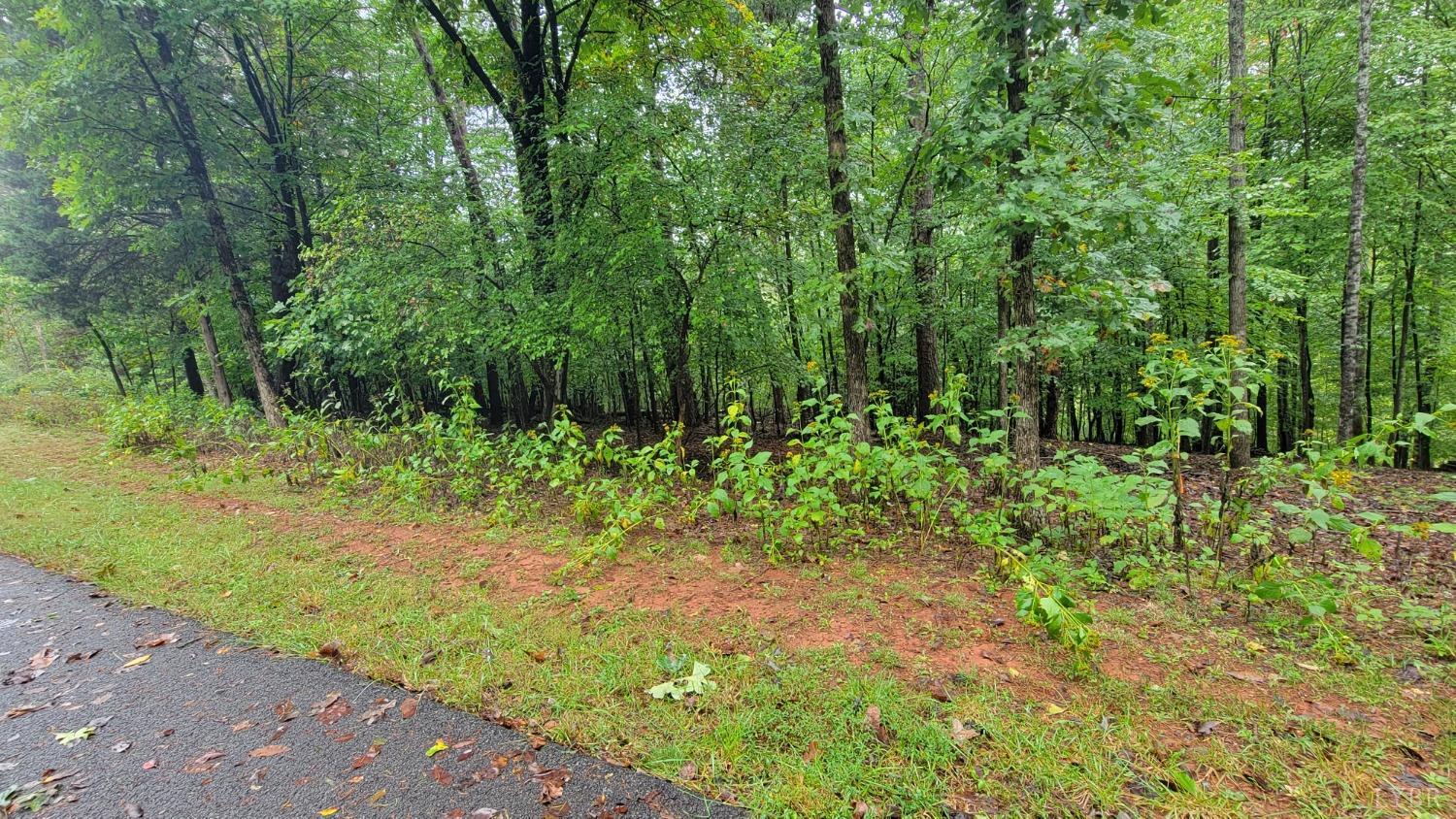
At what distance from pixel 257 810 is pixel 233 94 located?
47.2 feet

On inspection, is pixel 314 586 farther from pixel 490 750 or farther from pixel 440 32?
pixel 440 32

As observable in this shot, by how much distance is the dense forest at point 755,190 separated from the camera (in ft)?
14.0

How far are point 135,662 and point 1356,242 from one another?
14.7 metres

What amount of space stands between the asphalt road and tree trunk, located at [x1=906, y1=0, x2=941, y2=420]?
19.5ft

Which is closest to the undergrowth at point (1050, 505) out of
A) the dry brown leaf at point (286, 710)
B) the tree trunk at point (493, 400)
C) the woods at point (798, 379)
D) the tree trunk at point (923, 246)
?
the woods at point (798, 379)

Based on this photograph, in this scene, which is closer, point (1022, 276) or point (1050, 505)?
point (1050, 505)

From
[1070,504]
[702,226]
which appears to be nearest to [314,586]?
[702,226]

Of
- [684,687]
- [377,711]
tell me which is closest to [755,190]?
[684,687]

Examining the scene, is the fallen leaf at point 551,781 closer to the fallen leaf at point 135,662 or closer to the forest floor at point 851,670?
the forest floor at point 851,670

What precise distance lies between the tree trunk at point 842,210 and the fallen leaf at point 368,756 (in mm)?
4086

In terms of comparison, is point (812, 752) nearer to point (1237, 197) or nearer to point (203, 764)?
point (203, 764)

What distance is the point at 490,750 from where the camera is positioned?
2.35 meters

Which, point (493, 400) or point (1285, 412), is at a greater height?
point (493, 400)

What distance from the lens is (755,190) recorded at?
6266 mm
